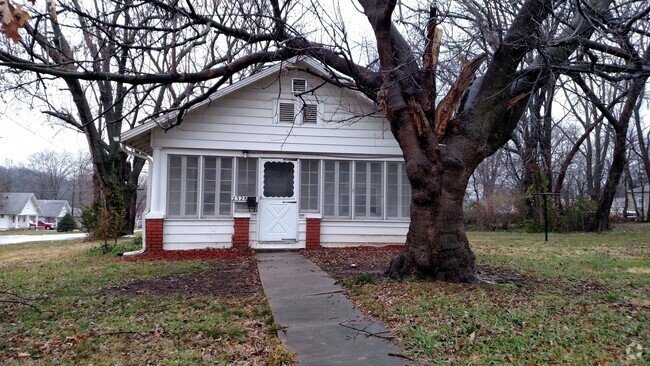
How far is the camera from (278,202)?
40.1ft

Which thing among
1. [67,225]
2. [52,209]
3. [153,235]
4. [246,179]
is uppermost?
[246,179]

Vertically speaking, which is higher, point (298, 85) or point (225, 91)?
point (298, 85)

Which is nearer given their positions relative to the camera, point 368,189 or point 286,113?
point 286,113

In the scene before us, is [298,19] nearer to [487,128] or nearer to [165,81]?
[165,81]

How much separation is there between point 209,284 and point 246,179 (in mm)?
4951

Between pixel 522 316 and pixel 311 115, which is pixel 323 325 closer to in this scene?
pixel 522 316

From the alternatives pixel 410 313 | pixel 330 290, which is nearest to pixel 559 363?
pixel 410 313

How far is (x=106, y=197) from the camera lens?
18.2 metres

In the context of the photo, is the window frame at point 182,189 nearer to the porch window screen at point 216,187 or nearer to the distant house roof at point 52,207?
the porch window screen at point 216,187

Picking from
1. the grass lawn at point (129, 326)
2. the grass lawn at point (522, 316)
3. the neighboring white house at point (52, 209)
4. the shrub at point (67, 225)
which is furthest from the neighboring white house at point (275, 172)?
the neighboring white house at point (52, 209)

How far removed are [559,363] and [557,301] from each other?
7.61ft

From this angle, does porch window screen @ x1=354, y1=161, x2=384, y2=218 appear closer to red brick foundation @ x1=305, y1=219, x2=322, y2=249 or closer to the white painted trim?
red brick foundation @ x1=305, y1=219, x2=322, y2=249

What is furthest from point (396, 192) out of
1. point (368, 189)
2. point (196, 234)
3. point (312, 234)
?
point (196, 234)

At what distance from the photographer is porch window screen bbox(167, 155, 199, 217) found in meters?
11.7
